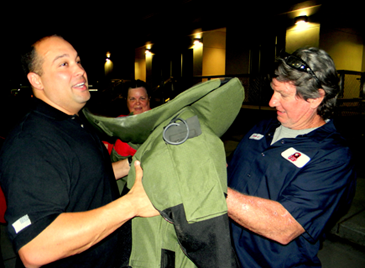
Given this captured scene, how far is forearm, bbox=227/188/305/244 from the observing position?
125 centimetres

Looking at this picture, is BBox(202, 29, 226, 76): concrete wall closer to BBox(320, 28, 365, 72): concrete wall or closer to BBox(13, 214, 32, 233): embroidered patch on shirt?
BBox(320, 28, 365, 72): concrete wall

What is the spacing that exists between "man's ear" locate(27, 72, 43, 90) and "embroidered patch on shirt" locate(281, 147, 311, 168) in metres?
1.62

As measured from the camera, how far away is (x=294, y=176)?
144 centimetres

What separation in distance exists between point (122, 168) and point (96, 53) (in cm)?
2303

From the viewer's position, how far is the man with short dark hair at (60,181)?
97 centimetres

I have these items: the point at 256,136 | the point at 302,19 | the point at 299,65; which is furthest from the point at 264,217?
the point at 302,19

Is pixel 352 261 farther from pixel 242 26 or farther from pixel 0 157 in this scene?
pixel 242 26

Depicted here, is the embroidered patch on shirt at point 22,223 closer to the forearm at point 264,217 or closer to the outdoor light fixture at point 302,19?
the forearm at point 264,217

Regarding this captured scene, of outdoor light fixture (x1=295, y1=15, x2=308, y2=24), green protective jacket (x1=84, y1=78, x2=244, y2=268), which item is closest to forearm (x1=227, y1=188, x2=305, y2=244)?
green protective jacket (x1=84, y1=78, x2=244, y2=268)

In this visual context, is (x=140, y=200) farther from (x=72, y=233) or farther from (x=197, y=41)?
(x=197, y=41)

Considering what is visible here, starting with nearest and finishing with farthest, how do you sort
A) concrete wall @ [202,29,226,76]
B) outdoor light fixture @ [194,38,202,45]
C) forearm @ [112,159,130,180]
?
forearm @ [112,159,130,180] → outdoor light fixture @ [194,38,202,45] → concrete wall @ [202,29,226,76]

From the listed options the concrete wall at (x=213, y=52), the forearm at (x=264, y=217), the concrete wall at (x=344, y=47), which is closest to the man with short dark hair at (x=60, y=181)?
the forearm at (x=264, y=217)

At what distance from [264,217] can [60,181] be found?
107cm

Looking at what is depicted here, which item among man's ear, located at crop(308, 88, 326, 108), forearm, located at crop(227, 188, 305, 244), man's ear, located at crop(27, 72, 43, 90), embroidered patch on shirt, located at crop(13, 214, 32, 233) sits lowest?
forearm, located at crop(227, 188, 305, 244)
